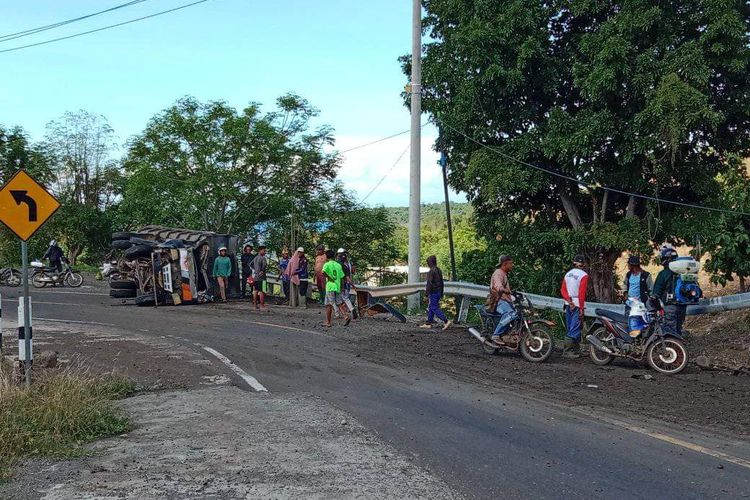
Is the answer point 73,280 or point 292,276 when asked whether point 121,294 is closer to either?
point 292,276

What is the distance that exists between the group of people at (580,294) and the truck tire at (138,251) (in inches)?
487

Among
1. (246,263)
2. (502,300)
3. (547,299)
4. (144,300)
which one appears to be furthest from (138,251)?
(502,300)

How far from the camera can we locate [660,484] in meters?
5.31

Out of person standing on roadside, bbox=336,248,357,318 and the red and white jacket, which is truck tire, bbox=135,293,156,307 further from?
the red and white jacket

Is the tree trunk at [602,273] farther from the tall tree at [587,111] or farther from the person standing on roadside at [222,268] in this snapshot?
the person standing on roadside at [222,268]

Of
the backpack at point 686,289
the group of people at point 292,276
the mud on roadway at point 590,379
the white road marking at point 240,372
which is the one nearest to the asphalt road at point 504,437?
the white road marking at point 240,372

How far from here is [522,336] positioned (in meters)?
11.5

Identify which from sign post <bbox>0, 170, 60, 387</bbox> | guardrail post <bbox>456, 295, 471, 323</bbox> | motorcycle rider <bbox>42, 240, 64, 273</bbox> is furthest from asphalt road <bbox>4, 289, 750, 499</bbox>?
motorcycle rider <bbox>42, 240, 64, 273</bbox>

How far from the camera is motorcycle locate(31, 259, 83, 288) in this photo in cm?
2659

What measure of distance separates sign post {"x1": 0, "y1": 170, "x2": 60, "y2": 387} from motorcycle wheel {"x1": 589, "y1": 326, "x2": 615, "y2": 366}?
8480 mm

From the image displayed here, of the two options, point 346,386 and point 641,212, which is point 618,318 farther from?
point 641,212

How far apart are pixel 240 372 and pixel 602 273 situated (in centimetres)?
1233

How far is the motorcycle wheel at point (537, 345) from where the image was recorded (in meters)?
11.3

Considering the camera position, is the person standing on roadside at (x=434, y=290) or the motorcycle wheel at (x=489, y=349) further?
the person standing on roadside at (x=434, y=290)
